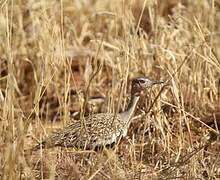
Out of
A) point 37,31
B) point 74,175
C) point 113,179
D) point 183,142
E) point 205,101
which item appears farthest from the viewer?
point 37,31

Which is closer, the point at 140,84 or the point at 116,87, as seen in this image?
the point at 140,84

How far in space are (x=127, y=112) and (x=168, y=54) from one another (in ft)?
2.39

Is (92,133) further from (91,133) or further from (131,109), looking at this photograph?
(131,109)

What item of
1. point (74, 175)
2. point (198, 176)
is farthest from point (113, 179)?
point (198, 176)

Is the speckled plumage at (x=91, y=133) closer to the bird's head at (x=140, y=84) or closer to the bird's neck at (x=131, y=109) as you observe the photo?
the bird's neck at (x=131, y=109)

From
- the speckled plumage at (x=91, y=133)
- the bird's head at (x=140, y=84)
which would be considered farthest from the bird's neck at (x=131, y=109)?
the speckled plumage at (x=91, y=133)

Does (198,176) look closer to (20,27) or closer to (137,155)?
(137,155)

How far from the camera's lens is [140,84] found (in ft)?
16.8

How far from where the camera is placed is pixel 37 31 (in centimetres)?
652

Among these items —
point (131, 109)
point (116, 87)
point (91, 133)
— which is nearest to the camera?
point (91, 133)

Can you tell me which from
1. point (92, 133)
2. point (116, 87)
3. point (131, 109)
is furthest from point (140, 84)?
point (92, 133)

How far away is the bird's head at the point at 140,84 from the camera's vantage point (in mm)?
5102

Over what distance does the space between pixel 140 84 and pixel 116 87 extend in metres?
0.41

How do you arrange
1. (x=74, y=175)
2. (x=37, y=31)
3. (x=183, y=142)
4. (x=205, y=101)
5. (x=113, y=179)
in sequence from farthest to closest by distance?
(x=37, y=31), (x=205, y=101), (x=183, y=142), (x=74, y=175), (x=113, y=179)
